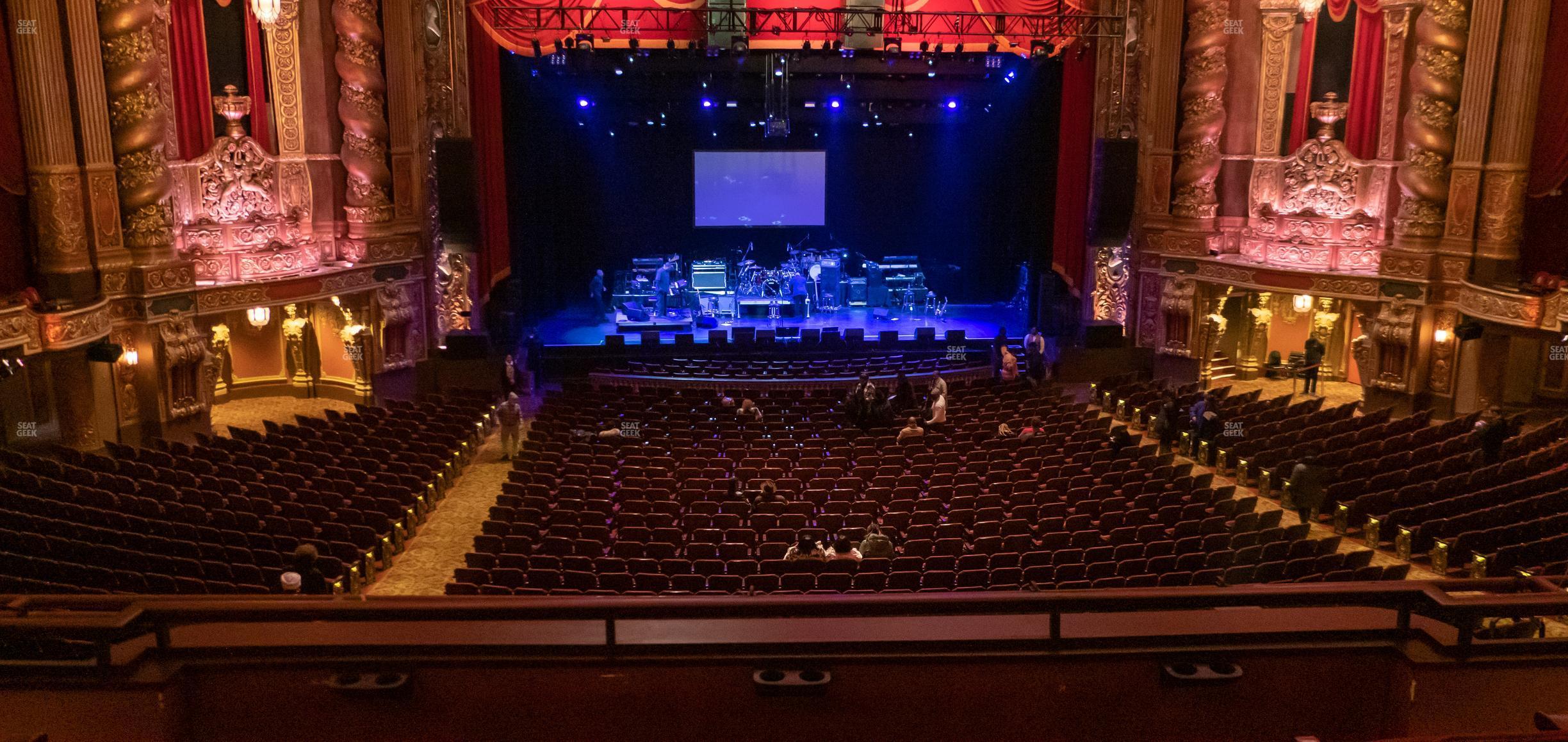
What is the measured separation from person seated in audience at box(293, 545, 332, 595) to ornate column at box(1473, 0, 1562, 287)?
669 inches

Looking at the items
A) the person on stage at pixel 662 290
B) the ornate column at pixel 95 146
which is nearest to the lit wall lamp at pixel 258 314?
the ornate column at pixel 95 146

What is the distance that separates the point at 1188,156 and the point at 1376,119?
10.5 feet

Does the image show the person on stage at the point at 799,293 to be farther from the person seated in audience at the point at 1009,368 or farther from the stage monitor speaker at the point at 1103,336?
the stage monitor speaker at the point at 1103,336

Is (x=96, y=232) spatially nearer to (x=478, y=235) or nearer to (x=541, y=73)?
(x=478, y=235)

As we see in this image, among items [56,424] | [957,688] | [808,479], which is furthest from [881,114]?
[957,688]

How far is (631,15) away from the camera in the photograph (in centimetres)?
2050

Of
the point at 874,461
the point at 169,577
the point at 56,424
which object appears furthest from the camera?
the point at 56,424

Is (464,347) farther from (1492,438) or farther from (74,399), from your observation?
(1492,438)

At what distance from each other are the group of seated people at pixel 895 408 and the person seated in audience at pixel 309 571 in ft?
26.7

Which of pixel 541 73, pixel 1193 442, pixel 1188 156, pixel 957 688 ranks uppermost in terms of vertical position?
pixel 541 73

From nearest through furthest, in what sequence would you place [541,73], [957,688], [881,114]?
[957,688] < [541,73] < [881,114]

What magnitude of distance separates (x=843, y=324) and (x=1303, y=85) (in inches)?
384

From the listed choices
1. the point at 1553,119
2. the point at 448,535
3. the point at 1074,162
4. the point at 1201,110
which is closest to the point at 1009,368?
the point at 1074,162

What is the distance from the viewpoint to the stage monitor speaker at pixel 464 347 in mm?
21047
